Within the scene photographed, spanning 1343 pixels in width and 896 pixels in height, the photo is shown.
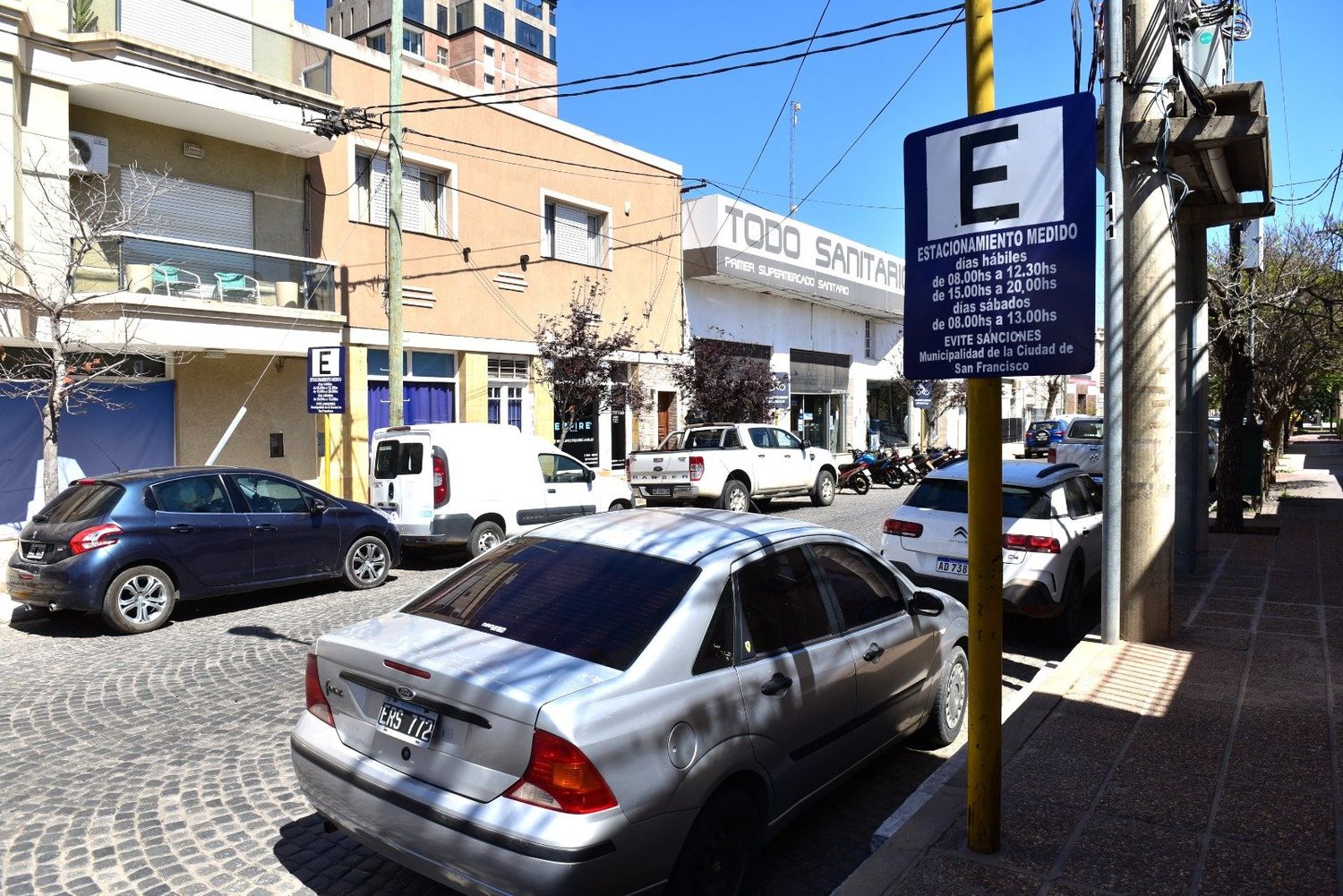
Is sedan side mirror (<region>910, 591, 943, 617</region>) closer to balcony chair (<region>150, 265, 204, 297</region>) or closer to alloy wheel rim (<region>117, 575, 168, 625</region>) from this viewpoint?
alloy wheel rim (<region>117, 575, 168, 625</region>)

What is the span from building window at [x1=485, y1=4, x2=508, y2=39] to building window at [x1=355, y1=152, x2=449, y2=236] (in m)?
52.9

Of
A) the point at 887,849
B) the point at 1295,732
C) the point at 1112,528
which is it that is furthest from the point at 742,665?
the point at 1112,528

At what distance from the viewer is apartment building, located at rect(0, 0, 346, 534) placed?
13.2 m

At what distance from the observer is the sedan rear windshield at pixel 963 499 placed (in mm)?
8375

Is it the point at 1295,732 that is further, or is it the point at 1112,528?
the point at 1112,528

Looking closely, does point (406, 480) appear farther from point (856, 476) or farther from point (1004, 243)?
point (856, 476)

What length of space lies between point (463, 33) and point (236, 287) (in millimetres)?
56787

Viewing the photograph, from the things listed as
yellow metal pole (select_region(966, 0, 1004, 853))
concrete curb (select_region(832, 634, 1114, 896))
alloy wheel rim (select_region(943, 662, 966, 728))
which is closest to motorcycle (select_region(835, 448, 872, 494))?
concrete curb (select_region(832, 634, 1114, 896))

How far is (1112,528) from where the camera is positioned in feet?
24.4

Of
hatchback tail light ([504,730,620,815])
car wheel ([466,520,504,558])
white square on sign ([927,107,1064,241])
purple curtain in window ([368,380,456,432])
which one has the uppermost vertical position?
white square on sign ([927,107,1064,241])

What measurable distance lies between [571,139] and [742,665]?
2003 centimetres

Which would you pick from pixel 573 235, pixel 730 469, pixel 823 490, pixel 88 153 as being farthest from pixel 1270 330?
pixel 88 153

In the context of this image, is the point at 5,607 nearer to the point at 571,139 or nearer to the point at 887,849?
the point at 887,849

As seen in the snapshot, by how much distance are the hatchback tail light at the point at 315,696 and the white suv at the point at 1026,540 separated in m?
5.94
